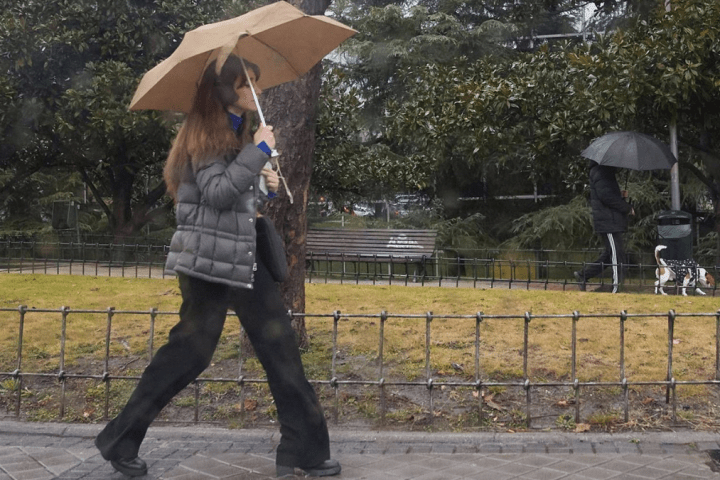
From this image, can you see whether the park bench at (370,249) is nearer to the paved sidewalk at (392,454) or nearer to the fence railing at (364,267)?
the fence railing at (364,267)

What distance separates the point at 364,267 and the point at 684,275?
496cm

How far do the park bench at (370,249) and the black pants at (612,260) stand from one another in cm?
237

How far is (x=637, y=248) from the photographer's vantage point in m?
15.5

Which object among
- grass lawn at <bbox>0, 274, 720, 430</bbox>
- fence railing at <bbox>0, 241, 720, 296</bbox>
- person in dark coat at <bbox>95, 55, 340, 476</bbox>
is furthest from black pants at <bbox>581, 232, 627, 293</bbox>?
person in dark coat at <bbox>95, 55, 340, 476</bbox>

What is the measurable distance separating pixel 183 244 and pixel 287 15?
1291mm

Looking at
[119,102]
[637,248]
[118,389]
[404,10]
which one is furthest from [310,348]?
[404,10]

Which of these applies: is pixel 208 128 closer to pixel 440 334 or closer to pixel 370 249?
pixel 440 334

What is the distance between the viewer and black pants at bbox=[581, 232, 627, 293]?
1026 centimetres

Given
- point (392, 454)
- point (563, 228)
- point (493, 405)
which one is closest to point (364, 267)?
point (563, 228)

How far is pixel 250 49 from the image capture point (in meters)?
4.30

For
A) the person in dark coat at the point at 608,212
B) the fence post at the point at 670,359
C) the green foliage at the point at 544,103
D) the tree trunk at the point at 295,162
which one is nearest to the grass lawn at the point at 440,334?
the fence post at the point at 670,359

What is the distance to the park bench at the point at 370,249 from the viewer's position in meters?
12.3

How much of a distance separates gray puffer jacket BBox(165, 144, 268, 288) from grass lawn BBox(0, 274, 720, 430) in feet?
4.65

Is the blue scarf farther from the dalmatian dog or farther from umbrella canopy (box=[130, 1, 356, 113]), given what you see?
the dalmatian dog
